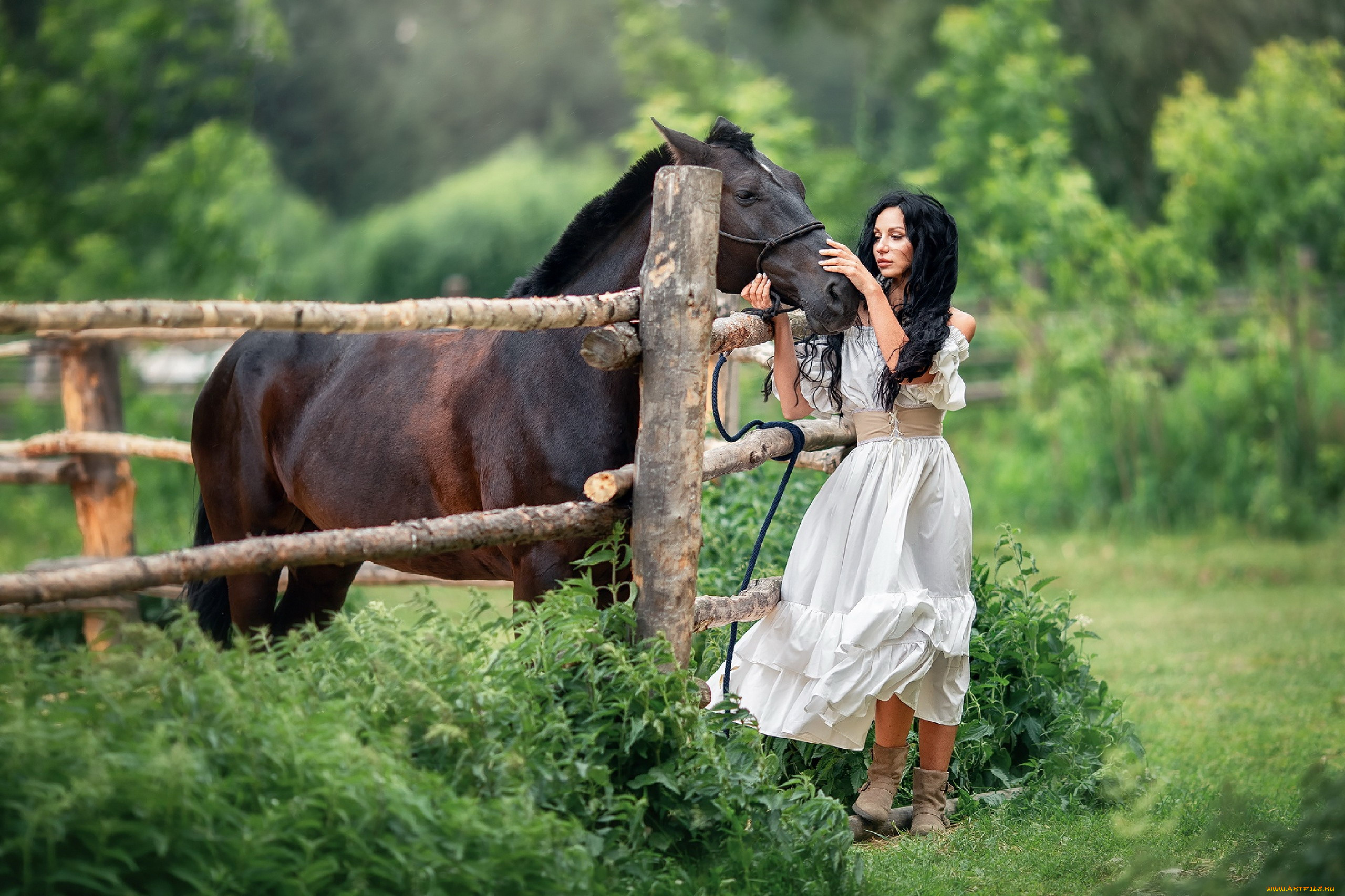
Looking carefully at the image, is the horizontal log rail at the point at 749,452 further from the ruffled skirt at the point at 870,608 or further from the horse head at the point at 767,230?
the horse head at the point at 767,230

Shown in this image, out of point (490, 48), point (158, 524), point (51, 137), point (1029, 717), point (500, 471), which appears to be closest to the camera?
point (500, 471)

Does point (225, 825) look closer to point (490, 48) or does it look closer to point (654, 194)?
point (654, 194)

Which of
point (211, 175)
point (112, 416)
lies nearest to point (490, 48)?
point (211, 175)

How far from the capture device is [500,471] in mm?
3389

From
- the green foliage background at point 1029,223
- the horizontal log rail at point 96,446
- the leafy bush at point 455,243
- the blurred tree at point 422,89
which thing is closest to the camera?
the horizontal log rail at point 96,446

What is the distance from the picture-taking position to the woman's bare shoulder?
3385 mm

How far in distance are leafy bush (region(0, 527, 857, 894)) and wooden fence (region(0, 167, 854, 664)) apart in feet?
0.42

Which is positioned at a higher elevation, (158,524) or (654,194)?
(654,194)

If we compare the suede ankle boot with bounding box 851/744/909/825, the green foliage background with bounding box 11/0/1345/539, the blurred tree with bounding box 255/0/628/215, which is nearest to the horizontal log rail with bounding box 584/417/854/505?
the suede ankle boot with bounding box 851/744/909/825

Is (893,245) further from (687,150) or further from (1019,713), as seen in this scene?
(1019,713)

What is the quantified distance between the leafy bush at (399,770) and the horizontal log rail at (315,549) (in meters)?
0.09

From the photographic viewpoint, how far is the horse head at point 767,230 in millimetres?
3180

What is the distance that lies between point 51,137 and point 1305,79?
12471 mm

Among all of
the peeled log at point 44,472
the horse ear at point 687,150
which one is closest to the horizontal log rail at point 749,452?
the horse ear at point 687,150
